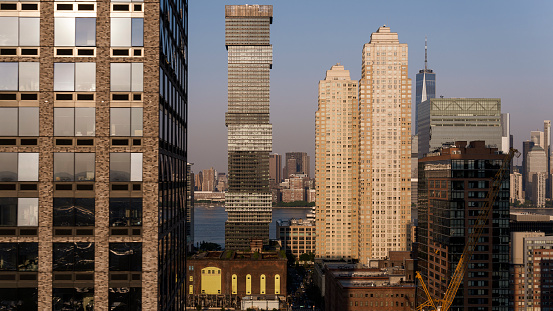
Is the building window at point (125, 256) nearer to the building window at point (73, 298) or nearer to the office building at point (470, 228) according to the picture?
the building window at point (73, 298)

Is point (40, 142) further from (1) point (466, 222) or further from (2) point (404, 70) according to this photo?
(2) point (404, 70)

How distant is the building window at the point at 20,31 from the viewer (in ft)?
101

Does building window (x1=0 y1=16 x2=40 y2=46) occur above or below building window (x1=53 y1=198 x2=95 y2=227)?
above

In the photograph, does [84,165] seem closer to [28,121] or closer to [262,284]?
[28,121]

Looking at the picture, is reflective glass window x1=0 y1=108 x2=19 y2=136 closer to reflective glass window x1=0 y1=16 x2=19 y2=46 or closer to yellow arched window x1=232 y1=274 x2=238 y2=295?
reflective glass window x1=0 y1=16 x2=19 y2=46

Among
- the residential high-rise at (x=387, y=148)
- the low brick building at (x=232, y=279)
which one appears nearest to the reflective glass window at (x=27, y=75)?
the low brick building at (x=232, y=279)

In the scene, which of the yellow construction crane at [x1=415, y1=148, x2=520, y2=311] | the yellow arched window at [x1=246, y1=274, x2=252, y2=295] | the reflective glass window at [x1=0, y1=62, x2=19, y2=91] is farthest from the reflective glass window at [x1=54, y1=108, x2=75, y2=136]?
the yellow arched window at [x1=246, y1=274, x2=252, y2=295]

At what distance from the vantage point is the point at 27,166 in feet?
101

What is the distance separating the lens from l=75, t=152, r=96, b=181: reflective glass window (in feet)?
101

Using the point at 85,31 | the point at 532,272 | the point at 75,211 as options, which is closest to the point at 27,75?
the point at 85,31

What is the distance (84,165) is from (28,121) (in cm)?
403

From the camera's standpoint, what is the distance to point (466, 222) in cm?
10725

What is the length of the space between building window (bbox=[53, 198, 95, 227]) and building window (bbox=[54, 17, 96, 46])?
905 centimetres

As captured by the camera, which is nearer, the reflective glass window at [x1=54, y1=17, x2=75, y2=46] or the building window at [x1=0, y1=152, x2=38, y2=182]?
the building window at [x1=0, y1=152, x2=38, y2=182]
